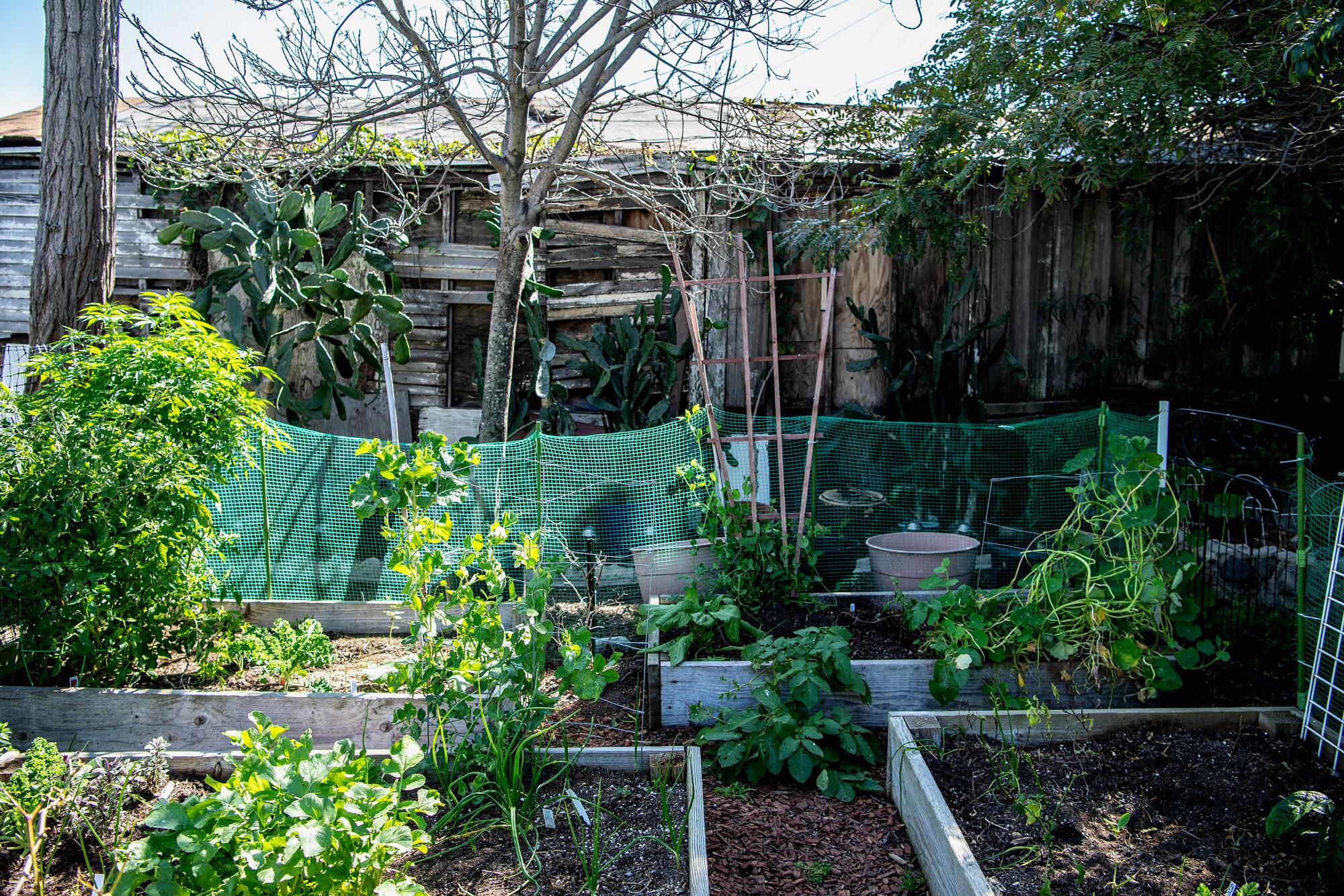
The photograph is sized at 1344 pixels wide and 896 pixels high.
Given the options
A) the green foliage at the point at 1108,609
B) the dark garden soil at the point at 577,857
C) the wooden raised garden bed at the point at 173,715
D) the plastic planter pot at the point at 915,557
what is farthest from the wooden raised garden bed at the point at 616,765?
the plastic planter pot at the point at 915,557

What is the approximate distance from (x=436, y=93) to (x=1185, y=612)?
430 centimetres

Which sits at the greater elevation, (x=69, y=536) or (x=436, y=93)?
(x=436, y=93)

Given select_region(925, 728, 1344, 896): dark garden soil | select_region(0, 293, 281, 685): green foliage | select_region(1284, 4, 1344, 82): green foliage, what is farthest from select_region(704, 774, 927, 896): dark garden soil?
select_region(1284, 4, 1344, 82): green foliage

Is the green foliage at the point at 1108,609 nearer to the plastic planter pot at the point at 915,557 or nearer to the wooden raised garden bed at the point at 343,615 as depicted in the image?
the plastic planter pot at the point at 915,557

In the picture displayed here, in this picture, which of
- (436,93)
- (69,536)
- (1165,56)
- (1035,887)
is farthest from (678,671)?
(1165,56)

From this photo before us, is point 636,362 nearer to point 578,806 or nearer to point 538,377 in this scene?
point 538,377

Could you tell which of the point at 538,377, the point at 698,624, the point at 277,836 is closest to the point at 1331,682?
the point at 698,624

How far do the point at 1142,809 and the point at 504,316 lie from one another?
170 inches

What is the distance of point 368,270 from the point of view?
8055 millimetres

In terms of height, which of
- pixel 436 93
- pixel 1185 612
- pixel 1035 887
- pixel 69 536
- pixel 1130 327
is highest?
pixel 436 93

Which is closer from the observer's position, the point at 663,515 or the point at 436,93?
the point at 436,93

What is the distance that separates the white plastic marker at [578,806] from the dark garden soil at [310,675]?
1162 millimetres

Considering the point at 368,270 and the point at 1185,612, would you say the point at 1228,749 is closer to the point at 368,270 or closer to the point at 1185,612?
the point at 1185,612

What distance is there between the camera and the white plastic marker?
9.30 ft
